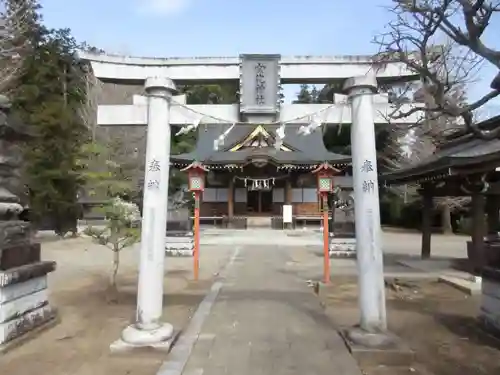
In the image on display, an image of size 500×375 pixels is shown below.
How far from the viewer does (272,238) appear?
24094 mm

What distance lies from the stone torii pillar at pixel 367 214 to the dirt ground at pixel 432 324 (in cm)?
68

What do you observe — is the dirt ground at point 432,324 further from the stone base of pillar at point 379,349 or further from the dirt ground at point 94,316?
the dirt ground at point 94,316

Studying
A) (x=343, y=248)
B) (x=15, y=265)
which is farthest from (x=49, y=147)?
(x=15, y=265)

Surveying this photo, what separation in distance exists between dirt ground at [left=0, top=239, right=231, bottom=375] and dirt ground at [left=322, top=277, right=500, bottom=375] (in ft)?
8.25

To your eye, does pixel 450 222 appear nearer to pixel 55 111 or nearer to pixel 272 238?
pixel 272 238

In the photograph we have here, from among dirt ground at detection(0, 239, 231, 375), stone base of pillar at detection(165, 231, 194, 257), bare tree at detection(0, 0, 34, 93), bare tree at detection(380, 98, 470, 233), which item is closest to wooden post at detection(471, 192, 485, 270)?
dirt ground at detection(0, 239, 231, 375)

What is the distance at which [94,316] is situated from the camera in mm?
7312

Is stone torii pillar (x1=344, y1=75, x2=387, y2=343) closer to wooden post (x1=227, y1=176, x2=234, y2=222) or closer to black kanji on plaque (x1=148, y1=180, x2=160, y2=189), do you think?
black kanji on plaque (x1=148, y1=180, x2=160, y2=189)

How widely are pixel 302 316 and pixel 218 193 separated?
25.1 metres

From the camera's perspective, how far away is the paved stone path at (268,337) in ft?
16.3

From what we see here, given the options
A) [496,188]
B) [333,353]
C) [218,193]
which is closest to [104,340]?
[333,353]

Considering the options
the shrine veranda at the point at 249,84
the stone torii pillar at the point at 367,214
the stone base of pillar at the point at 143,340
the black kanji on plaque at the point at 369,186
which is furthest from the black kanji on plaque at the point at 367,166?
the stone base of pillar at the point at 143,340

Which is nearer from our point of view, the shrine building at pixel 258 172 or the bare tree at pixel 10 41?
the bare tree at pixel 10 41

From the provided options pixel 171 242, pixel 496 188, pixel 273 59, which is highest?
pixel 273 59
